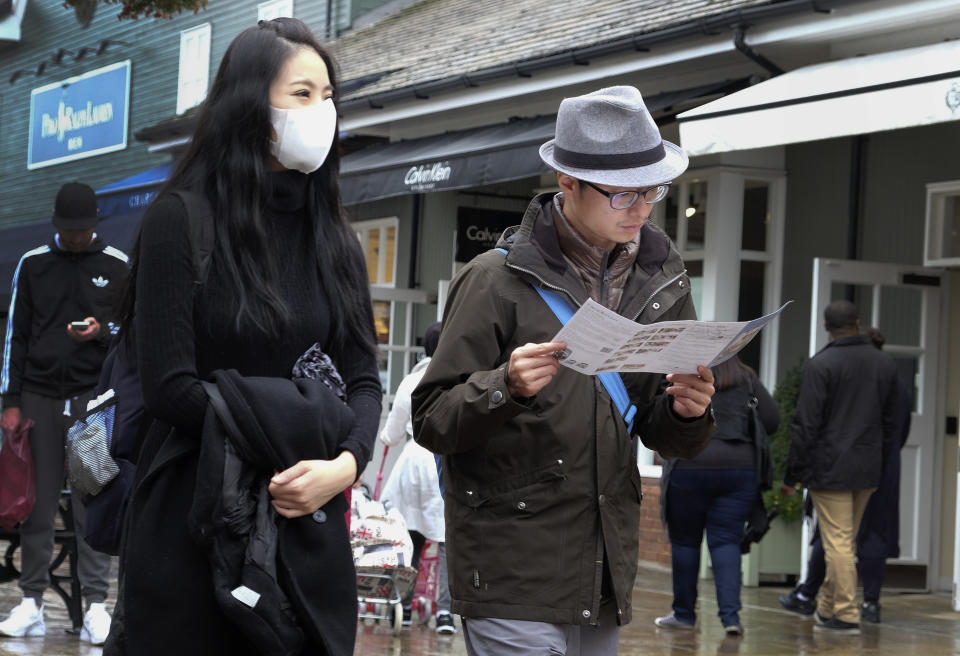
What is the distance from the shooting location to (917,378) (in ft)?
37.8

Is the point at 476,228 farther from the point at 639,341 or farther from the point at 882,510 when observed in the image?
the point at 639,341

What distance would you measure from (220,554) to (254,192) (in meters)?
0.78

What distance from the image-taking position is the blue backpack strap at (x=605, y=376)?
3492mm

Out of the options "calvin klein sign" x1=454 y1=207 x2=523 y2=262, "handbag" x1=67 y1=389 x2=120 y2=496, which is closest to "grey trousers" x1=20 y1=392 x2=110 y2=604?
"handbag" x1=67 y1=389 x2=120 y2=496

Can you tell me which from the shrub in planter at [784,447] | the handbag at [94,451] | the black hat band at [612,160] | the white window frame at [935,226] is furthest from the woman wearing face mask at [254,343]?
the white window frame at [935,226]

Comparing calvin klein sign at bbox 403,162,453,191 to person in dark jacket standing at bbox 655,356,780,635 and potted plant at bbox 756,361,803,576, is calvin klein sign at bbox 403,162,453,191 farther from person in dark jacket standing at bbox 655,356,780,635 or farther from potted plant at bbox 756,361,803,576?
person in dark jacket standing at bbox 655,356,780,635

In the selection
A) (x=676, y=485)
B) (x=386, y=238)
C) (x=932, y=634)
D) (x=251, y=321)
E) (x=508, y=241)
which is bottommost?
(x=932, y=634)

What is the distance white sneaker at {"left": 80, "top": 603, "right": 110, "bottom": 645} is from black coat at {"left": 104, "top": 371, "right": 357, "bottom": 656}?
14.2 feet

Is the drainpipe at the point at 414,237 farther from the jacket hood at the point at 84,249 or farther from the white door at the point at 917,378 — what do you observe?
the jacket hood at the point at 84,249

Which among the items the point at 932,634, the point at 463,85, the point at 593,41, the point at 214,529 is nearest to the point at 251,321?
the point at 214,529

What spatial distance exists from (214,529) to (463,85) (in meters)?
10.9

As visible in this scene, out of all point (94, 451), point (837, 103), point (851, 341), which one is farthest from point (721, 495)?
point (94, 451)

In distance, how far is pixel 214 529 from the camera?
9.45 feet

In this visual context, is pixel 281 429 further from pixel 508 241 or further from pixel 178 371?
pixel 508 241
